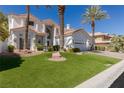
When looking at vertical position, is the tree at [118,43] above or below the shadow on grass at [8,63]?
above

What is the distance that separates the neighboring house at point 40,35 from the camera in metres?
32.5

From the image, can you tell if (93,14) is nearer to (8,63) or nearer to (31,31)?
(31,31)

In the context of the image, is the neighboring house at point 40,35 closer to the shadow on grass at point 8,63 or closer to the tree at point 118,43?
the tree at point 118,43

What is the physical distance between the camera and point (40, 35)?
35.8 meters

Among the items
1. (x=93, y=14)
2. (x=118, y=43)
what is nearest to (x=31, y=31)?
(x=93, y=14)

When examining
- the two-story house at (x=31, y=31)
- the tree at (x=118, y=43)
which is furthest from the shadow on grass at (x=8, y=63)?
the tree at (x=118, y=43)

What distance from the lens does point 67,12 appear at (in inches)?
1166

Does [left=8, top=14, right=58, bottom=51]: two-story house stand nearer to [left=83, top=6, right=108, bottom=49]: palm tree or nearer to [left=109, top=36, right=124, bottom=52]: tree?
[left=83, top=6, right=108, bottom=49]: palm tree

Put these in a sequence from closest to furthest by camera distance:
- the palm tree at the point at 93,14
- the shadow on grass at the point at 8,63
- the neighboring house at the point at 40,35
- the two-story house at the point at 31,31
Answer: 1. the shadow on grass at the point at 8,63
2. the two-story house at the point at 31,31
3. the neighboring house at the point at 40,35
4. the palm tree at the point at 93,14

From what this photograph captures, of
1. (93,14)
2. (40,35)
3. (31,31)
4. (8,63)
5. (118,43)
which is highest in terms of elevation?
(93,14)

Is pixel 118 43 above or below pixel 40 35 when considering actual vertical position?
below

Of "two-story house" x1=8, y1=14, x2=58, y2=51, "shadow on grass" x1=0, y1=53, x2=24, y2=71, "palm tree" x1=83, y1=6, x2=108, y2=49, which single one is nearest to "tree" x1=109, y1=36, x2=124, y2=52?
"palm tree" x1=83, y1=6, x2=108, y2=49

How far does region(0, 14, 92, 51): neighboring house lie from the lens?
32.5 m
